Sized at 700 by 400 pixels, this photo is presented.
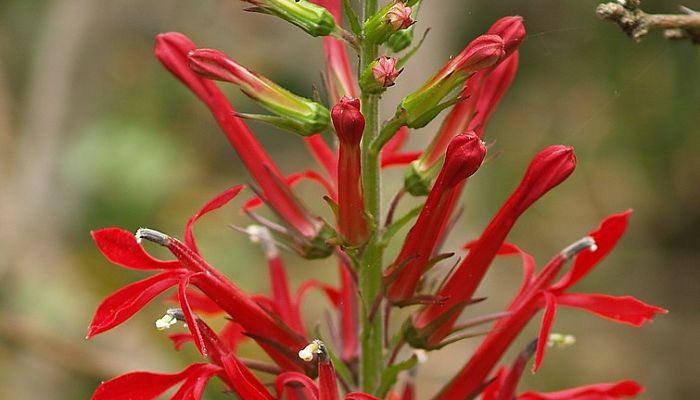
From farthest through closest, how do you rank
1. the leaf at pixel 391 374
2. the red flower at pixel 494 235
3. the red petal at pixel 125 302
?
the leaf at pixel 391 374, the red flower at pixel 494 235, the red petal at pixel 125 302

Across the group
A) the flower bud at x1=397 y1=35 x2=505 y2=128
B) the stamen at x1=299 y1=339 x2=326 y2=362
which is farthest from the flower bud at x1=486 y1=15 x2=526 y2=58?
the stamen at x1=299 y1=339 x2=326 y2=362

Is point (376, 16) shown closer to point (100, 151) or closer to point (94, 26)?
point (100, 151)

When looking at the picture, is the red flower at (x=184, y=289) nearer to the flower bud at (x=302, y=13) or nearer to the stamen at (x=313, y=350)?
the stamen at (x=313, y=350)

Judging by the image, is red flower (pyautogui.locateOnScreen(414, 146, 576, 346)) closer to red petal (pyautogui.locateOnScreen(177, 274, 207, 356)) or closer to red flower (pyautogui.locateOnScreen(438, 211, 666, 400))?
red flower (pyautogui.locateOnScreen(438, 211, 666, 400))

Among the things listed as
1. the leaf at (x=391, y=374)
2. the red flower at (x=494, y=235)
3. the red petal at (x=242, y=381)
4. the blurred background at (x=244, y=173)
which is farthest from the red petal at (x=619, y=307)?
the blurred background at (x=244, y=173)

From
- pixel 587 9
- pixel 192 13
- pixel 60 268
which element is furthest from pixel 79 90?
pixel 587 9

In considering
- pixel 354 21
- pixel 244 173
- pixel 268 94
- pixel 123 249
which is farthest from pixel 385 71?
pixel 244 173
